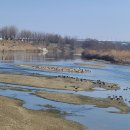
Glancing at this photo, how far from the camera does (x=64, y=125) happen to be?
922 inches

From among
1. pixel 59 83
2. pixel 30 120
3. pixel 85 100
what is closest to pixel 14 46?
pixel 59 83

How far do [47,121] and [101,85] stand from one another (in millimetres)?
21622

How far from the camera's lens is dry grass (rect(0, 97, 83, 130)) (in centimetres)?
2145

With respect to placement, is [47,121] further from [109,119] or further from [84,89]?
[84,89]

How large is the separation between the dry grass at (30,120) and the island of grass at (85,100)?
19.4 feet

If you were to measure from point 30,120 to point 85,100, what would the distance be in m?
10.8

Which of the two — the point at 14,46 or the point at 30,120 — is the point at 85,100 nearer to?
the point at 30,120

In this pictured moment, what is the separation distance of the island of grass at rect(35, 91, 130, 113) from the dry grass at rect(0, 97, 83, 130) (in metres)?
5.92

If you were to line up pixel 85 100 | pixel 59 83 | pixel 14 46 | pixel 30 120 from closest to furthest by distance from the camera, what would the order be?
pixel 30 120 → pixel 85 100 → pixel 59 83 → pixel 14 46

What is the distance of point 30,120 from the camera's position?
23.5m

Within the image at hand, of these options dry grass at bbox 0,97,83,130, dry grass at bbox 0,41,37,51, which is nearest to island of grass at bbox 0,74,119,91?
dry grass at bbox 0,97,83,130

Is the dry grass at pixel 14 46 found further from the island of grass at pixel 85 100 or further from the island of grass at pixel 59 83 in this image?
the island of grass at pixel 85 100

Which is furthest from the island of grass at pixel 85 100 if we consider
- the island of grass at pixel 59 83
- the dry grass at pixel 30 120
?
the dry grass at pixel 30 120

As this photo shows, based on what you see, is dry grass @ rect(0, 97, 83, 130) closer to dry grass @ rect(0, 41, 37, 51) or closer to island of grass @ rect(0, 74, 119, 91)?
island of grass @ rect(0, 74, 119, 91)
